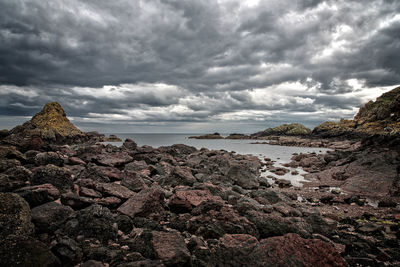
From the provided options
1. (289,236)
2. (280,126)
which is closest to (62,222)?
(289,236)

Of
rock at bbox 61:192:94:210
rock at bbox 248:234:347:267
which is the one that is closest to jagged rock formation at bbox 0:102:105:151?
rock at bbox 61:192:94:210

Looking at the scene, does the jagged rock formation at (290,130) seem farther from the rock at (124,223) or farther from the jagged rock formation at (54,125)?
the rock at (124,223)

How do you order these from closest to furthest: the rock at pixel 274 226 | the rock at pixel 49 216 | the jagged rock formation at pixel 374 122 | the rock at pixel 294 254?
the rock at pixel 294 254 < the rock at pixel 49 216 < the rock at pixel 274 226 < the jagged rock formation at pixel 374 122

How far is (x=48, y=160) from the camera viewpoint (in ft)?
32.0

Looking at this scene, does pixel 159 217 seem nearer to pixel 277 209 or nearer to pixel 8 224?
pixel 8 224

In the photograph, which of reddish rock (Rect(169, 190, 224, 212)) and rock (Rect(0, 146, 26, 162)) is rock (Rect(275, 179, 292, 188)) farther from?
rock (Rect(0, 146, 26, 162))

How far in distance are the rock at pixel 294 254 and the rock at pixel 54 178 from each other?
583cm

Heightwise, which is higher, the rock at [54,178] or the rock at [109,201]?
the rock at [54,178]

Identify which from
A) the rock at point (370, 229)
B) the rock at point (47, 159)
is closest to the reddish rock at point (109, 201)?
the rock at point (47, 159)

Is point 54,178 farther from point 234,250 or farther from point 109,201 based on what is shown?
point 234,250

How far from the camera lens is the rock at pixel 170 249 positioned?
13.0ft

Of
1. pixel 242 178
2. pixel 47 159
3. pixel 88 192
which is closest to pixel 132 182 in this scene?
pixel 88 192

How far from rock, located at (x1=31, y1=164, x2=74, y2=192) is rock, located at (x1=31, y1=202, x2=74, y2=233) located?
1.58m

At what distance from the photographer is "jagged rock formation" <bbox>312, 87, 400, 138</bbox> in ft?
161
